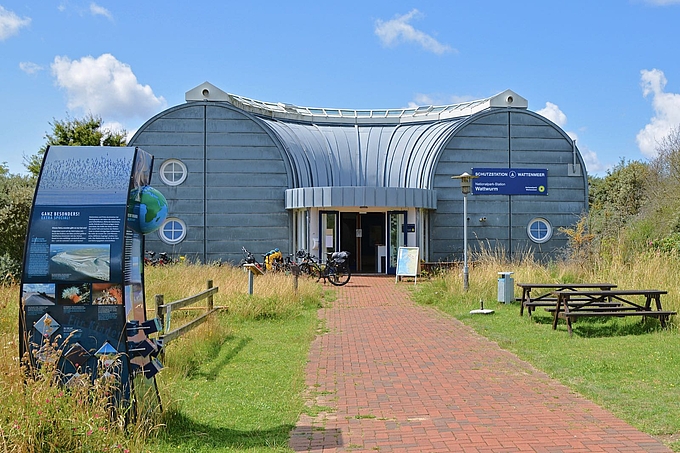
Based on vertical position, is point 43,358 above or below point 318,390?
above

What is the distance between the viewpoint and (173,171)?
27.0 meters

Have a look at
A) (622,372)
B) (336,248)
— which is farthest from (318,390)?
(336,248)

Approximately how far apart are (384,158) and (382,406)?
22999mm

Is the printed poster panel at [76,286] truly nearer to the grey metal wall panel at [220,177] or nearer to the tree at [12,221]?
the tree at [12,221]

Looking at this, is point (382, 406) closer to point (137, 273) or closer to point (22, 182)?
point (137, 273)

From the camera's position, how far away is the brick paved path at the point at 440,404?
612cm

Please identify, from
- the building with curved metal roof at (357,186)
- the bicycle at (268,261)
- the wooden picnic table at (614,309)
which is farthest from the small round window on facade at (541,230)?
the wooden picnic table at (614,309)

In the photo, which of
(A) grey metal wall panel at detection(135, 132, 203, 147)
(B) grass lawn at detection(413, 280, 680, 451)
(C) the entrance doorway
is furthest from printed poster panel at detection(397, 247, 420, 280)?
(A) grey metal wall panel at detection(135, 132, 203, 147)

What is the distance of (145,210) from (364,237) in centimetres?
2048

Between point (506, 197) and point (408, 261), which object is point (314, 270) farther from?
point (506, 197)

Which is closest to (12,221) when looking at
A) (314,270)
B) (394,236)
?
(314,270)

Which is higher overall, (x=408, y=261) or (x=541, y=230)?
(x=541, y=230)

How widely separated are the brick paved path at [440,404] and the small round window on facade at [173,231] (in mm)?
15603

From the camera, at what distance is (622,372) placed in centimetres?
878
